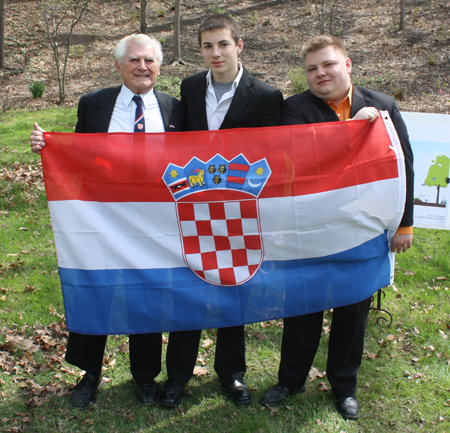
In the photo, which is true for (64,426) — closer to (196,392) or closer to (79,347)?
(79,347)

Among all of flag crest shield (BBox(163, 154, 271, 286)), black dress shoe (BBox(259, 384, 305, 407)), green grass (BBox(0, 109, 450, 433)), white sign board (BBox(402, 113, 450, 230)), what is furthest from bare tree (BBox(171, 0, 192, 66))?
black dress shoe (BBox(259, 384, 305, 407))

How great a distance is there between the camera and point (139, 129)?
126 inches

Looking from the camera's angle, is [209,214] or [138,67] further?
[138,67]

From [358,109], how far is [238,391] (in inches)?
87.2

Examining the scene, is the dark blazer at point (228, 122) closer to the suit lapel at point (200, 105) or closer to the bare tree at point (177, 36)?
the suit lapel at point (200, 105)

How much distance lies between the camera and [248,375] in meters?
3.76

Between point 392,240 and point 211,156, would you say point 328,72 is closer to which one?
point 211,156

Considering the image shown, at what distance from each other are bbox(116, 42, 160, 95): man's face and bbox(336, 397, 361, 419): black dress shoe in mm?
2671

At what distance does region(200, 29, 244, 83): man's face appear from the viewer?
3162mm

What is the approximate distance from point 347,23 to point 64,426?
2228 centimetres

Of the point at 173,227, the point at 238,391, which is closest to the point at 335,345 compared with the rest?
the point at 238,391

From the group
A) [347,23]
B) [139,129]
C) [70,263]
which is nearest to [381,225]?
[139,129]

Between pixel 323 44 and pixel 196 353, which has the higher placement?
pixel 323 44

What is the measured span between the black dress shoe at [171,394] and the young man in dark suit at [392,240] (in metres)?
0.63
